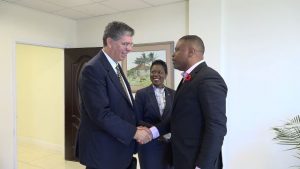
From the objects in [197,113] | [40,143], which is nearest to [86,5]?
[197,113]

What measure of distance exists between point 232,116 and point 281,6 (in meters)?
1.39

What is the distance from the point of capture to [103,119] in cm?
154

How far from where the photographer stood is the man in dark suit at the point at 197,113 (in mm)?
1455

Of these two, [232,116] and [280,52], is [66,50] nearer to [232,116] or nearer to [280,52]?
[232,116]

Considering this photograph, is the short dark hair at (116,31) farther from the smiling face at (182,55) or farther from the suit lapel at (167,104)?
the suit lapel at (167,104)

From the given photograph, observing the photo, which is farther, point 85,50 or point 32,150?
point 32,150

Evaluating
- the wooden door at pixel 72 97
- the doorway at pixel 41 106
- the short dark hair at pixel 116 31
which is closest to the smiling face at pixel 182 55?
the short dark hair at pixel 116 31

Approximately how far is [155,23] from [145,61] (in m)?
0.59

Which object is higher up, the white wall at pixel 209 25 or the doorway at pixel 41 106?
the white wall at pixel 209 25

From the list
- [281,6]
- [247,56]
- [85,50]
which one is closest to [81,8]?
[85,50]

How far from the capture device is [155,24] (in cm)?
384

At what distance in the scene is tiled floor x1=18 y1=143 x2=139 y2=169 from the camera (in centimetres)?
421

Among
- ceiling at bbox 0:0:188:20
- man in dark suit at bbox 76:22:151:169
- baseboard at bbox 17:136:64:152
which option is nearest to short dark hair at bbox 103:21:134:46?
man in dark suit at bbox 76:22:151:169

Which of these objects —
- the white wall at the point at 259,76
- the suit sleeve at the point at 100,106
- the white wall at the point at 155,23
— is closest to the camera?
the suit sleeve at the point at 100,106
